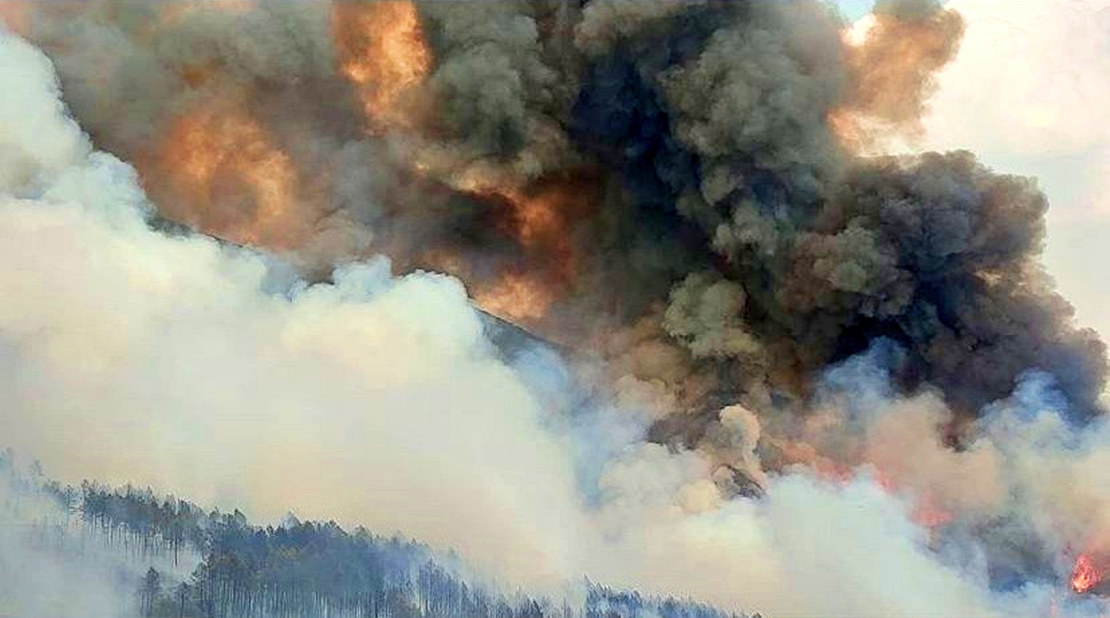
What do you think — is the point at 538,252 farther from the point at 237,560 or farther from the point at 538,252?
the point at 237,560

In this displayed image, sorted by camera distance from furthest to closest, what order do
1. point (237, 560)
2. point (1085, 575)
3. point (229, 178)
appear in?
point (229, 178) → point (1085, 575) → point (237, 560)

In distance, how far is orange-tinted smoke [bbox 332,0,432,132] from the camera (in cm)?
2539

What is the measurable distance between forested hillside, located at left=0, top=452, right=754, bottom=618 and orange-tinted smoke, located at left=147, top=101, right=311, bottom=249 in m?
9.64

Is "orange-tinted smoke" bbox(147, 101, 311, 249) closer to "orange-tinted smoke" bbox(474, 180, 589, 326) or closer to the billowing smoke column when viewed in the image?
the billowing smoke column

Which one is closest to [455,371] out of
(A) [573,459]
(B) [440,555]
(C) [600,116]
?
(A) [573,459]

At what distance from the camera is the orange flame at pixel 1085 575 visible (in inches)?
801

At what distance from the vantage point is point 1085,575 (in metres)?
20.5

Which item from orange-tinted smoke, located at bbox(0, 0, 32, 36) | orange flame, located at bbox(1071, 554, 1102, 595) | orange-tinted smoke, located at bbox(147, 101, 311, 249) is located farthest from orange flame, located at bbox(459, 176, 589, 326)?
orange flame, located at bbox(1071, 554, 1102, 595)

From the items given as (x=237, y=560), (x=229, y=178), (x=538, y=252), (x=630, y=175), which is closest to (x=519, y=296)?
(x=538, y=252)

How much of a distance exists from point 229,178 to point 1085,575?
14.8 meters

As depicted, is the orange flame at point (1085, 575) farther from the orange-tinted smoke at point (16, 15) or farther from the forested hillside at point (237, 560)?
the orange-tinted smoke at point (16, 15)

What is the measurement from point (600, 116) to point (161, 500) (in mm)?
13057

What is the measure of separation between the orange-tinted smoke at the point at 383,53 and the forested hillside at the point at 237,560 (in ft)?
38.3

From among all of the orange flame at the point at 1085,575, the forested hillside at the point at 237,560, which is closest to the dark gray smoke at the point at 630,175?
the orange flame at the point at 1085,575
